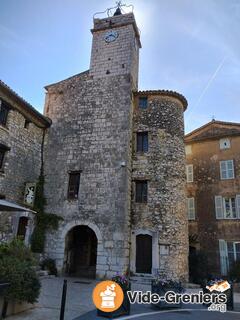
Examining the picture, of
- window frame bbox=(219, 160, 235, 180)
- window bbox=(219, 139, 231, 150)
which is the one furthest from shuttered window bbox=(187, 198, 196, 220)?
window bbox=(219, 139, 231, 150)

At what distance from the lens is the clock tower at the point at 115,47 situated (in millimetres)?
15316

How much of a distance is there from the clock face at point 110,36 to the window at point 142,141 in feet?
19.4

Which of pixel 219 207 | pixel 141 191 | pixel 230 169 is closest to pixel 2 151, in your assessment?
pixel 141 191

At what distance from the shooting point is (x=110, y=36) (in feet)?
53.6

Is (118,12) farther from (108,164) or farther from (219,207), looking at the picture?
(219,207)

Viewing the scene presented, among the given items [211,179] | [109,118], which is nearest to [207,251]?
[211,179]

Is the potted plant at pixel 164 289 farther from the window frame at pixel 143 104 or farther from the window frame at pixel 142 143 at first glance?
the window frame at pixel 143 104

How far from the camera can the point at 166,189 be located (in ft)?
44.4

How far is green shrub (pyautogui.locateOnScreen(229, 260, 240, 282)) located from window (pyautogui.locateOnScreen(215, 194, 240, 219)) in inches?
105

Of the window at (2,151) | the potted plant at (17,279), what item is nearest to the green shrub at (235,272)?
the potted plant at (17,279)

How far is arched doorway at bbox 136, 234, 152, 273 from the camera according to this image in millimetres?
12532

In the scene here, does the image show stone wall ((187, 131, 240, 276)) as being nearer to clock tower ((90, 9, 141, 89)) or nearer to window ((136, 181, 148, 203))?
window ((136, 181, 148, 203))

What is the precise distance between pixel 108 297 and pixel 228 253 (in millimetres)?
12031

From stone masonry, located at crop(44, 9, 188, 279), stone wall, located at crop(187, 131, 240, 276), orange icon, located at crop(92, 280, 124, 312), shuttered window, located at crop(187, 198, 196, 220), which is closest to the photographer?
orange icon, located at crop(92, 280, 124, 312)
